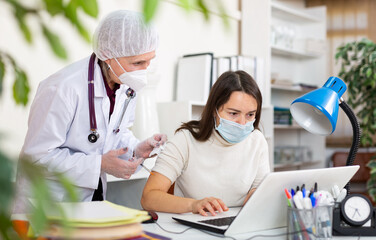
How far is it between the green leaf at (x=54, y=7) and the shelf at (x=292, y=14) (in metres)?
3.77

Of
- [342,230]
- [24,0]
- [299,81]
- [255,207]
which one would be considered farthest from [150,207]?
[299,81]

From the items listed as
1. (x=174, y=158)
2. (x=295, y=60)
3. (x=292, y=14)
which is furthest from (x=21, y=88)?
(x=295, y=60)

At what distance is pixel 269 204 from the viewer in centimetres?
124

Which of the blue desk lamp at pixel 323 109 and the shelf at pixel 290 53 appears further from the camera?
the shelf at pixel 290 53

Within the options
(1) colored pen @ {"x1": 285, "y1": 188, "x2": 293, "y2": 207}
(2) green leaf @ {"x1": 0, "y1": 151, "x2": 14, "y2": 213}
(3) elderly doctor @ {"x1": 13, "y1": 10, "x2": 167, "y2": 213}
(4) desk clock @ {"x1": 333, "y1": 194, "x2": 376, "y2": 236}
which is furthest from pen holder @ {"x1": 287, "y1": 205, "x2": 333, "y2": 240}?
(2) green leaf @ {"x1": 0, "y1": 151, "x2": 14, "y2": 213}

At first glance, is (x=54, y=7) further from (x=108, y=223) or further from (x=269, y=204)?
(x=269, y=204)

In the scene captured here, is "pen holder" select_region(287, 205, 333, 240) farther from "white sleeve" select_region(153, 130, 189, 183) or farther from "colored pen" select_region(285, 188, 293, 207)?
"white sleeve" select_region(153, 130, 189, 183)

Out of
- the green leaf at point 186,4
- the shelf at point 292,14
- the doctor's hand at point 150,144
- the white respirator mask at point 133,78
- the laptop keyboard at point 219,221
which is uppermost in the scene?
the shelf at point 292,14

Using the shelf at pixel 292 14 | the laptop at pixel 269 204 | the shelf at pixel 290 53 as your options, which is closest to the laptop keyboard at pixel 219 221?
the laptop at pixel 269 204

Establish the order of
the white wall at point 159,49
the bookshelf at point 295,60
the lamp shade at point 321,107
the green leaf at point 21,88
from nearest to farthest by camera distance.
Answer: the green leaf at point 21,88, the lamp shade at point 321,107, the white wall at point 159,49, the bookshelf at point 295,60

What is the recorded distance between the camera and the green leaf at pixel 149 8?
325 mm

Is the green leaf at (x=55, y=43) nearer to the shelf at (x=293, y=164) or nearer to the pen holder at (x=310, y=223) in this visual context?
the pen holder at (x=310, y=223)

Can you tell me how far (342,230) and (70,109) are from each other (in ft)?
3.25

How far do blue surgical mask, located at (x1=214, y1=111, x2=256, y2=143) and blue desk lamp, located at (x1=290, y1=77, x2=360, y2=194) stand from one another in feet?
1.08
